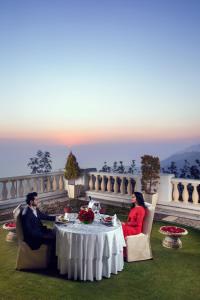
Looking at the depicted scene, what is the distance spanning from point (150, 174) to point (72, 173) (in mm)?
3126

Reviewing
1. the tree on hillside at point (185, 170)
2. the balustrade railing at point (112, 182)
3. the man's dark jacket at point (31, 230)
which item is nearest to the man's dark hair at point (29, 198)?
the man's dark jacket at point (31, 230)

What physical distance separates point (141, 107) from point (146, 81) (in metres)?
1.55

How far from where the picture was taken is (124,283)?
5457 millimetres

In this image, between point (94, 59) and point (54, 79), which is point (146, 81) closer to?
point (94, 59)

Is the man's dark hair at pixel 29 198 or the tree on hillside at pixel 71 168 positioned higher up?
the tree on hillside at pixel 71 168

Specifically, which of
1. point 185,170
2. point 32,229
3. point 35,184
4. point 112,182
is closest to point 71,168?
point 35,184

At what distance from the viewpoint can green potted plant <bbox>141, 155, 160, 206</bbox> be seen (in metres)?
10.5

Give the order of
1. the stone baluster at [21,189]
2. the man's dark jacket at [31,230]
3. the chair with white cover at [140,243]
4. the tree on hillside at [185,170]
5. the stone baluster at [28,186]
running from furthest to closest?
the tree on hillside at [185,170] → the stone baluster at [28,186] → the stone baluster at [21,189] → the chair with white cover at [140,243] → the man's dark jacket at [31,230]

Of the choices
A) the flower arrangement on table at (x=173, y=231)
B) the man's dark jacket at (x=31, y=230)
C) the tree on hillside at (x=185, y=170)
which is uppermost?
the tree on hillside at (x=185, y=170)

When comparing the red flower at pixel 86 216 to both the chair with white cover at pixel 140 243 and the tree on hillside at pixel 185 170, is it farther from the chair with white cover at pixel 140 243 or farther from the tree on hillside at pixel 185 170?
the tree on hillside at pixel 185 170

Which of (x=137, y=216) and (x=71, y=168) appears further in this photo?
(x=71, y=168)

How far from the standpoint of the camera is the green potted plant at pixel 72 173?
12.3 metres

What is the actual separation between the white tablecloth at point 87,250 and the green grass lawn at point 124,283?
173 millimetres

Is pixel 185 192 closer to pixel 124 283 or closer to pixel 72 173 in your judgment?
pixel 72 173
